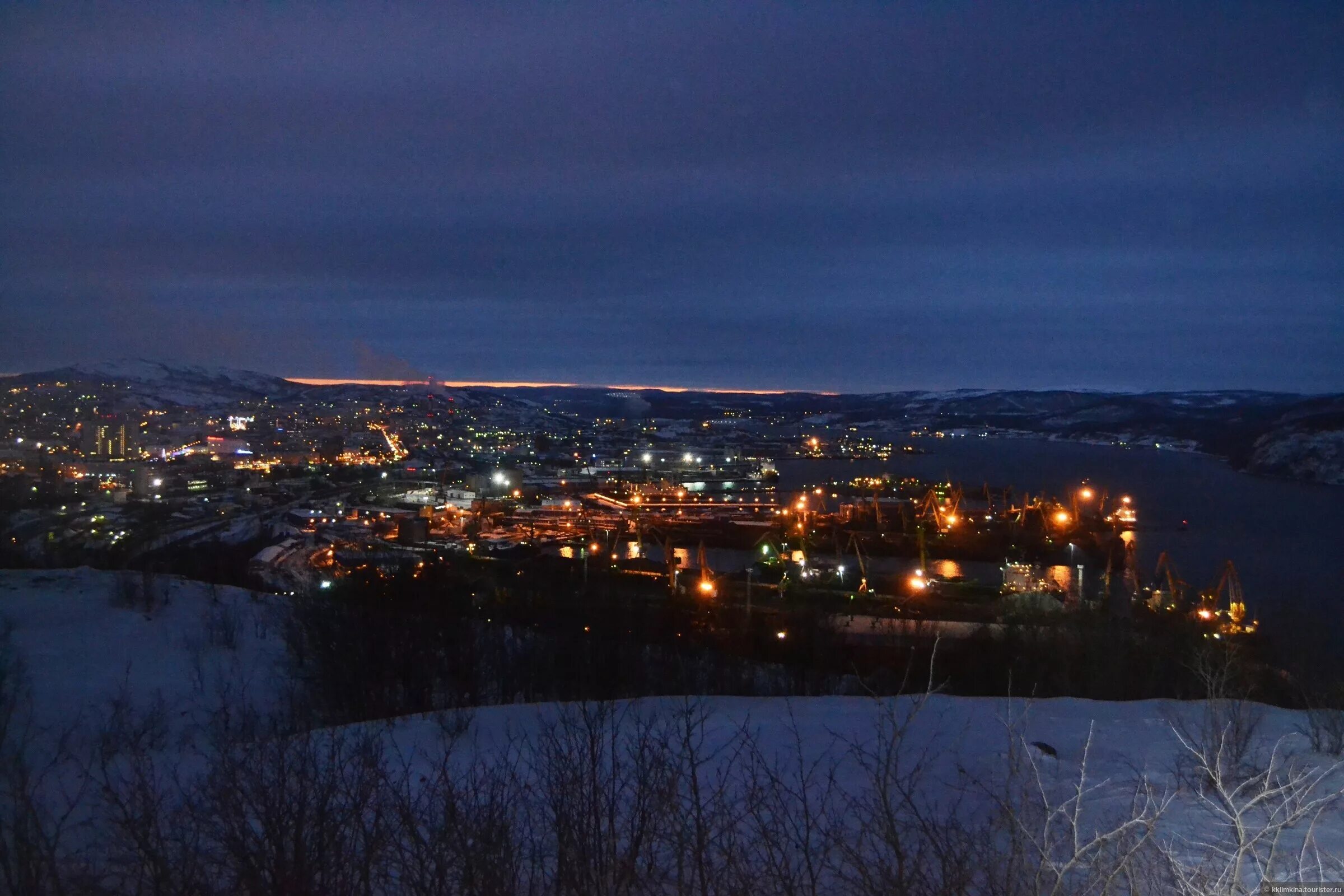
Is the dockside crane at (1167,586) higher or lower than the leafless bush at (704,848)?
lower

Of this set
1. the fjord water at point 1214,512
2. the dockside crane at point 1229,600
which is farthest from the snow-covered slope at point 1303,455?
the dockside crane at point 1229,600

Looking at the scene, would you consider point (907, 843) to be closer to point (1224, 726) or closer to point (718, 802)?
point (718, 802)

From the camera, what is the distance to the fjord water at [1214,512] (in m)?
9.09

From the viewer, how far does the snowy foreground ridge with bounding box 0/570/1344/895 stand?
1.68 meters

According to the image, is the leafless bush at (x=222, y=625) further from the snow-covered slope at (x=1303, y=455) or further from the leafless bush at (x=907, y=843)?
the snow-covered slope at (x=1303, y=455)

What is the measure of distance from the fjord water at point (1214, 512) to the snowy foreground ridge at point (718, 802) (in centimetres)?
537

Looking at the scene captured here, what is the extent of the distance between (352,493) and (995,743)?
51.6 ft

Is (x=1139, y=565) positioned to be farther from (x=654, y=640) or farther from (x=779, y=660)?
(x=654, y=640)

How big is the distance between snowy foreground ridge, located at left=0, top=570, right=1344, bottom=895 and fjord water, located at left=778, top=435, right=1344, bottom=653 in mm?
5372

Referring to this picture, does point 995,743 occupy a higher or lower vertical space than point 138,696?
higher

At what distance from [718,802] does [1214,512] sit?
50.0ft

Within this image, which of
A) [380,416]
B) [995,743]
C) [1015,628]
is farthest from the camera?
[380,416]

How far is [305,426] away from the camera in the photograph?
1089 inches

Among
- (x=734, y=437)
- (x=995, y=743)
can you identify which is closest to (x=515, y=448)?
(x=734, y=437)
